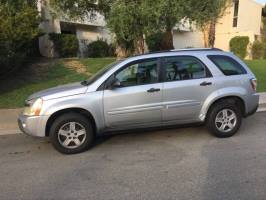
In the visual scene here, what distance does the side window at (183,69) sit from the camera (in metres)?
6.71

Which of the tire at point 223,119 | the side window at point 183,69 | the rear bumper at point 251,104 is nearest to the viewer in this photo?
the side window at point 183,69

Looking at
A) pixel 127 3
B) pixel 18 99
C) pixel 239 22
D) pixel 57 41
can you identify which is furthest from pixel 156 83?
pixel 239 22

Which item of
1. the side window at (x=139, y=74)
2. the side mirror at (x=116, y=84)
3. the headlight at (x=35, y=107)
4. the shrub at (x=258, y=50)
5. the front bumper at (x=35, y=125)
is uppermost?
the side window at (x=139, y=74)

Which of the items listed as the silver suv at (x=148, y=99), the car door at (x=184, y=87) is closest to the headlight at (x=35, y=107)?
the silver suv at (x=148, y=99)

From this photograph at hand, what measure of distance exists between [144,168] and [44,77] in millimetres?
9096

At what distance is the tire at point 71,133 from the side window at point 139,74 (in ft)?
3.12

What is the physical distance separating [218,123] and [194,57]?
128cm

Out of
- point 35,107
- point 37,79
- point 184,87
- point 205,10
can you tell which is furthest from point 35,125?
point 37,79

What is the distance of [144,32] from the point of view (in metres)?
11.4

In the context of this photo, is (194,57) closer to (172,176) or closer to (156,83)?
(156,83)

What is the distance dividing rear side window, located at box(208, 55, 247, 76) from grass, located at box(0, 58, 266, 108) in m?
5.77

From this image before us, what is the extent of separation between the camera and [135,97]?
6.41m

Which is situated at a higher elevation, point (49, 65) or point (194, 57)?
point (194, 57)

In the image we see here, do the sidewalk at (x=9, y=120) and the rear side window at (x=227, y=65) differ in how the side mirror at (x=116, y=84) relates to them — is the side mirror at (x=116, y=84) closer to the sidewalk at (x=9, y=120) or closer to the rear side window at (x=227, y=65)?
the rear side window at (x=227, y=65)
